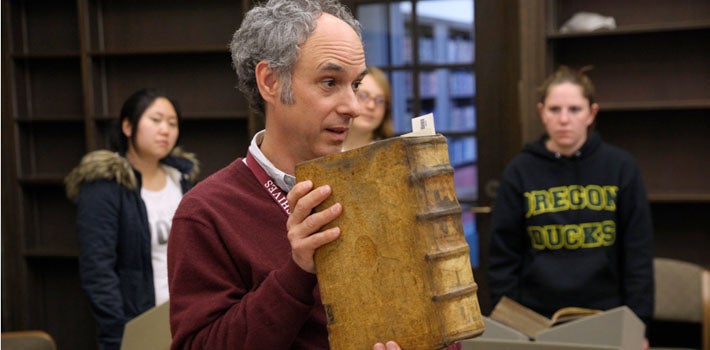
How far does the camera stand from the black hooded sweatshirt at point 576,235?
8.98 feet

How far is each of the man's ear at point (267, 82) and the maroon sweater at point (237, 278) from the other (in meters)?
0.14

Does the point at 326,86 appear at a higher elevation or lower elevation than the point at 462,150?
higher

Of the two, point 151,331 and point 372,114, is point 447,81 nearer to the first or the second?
point 372,114

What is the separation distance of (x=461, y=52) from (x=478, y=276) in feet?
3.57

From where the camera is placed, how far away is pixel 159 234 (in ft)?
9.37

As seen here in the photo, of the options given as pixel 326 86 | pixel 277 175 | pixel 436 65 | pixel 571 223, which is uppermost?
pixel 436 65

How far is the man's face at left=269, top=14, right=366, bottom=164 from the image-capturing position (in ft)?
3.91

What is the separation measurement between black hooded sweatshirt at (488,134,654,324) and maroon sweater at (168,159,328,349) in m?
1.73

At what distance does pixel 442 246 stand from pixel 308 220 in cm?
17

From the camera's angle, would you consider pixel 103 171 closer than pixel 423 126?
No

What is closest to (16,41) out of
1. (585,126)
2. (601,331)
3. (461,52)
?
(461,52)

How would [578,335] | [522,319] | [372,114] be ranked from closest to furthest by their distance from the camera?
[578,335] → [522,319] → [372,114]

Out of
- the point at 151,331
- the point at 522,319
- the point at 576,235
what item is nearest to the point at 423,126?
the point at 151,331

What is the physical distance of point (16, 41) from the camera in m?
4.54
